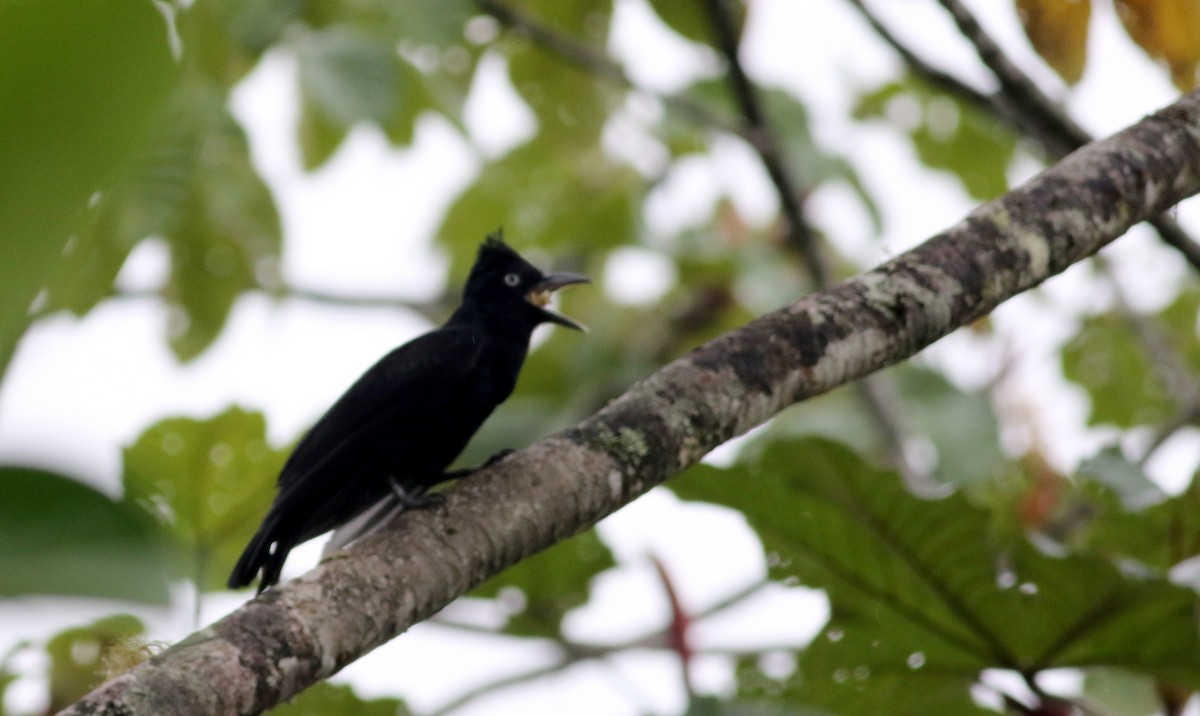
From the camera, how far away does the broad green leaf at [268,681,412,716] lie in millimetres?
3027

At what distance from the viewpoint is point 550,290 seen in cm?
387

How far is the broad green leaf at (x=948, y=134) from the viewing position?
5.25 meters

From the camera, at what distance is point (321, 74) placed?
3.43 metres

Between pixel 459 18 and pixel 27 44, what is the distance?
3.09 metres

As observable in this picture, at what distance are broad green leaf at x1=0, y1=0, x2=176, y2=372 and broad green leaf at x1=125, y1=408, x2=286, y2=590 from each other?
3044mm

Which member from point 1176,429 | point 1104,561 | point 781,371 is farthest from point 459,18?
point 1176,429

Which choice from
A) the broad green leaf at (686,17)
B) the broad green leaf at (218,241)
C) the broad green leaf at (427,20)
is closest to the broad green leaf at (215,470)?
the broad green leaf at (218,241)

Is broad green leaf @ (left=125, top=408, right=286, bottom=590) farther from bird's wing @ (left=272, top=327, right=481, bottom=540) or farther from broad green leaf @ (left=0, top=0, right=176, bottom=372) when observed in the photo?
broad green leaf @ (left=0, top=0, right=176, bottom=372)

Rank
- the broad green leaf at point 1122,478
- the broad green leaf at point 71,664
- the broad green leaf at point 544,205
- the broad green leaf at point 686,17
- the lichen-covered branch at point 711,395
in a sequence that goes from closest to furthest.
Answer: the lichen-covered branch at point 711,395 < the broad green leaf at point 1122,478 < the broad green leaf at point 71,664 < the broad green leaf at point 686,17 < the broad green leaf at point 544,205

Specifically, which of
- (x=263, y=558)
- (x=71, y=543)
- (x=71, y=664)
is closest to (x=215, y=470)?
(x=71, y=664)

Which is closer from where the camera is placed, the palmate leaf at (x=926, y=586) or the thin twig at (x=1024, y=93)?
the palmate leaf at (x=926, y=586)

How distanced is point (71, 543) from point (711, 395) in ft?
5.25

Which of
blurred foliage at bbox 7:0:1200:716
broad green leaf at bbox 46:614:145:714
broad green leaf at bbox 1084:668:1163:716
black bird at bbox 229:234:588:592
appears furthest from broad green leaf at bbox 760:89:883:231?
broad green leaf at bbox 46:614:145:714

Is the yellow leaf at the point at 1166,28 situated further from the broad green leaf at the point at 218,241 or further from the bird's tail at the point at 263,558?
the broad green leaf at the point at 218,241
